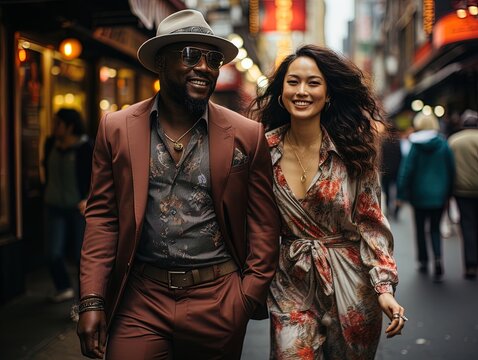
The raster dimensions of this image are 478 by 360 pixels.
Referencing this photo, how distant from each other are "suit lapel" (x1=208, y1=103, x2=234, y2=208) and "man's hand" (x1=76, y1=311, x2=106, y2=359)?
2.18ft

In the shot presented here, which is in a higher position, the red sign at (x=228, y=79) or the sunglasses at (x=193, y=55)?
the red sign at (x=228, y=79)

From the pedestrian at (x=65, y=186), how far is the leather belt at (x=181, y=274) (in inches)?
172

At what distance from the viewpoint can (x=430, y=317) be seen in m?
6.93

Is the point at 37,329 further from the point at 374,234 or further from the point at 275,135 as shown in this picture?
the point at 374,234

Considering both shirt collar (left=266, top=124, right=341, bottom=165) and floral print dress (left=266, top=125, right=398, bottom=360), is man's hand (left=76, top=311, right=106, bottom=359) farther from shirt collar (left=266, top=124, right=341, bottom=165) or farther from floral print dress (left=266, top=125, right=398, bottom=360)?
shirt collar (left=266, top=124, right=341, bottom=165)

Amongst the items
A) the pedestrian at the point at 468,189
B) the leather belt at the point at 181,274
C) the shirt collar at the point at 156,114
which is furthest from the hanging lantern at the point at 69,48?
the leather belt at the point at 181,274

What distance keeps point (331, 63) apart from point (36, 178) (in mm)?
6762

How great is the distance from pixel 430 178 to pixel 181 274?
6541 millimetres

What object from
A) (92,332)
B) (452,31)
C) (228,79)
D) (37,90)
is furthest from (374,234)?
(228,79)

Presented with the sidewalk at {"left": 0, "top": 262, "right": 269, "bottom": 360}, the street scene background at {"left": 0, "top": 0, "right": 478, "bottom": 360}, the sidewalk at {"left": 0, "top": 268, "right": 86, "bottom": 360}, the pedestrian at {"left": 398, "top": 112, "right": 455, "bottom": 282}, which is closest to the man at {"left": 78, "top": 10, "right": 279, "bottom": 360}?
the street scene background at {"left": 0, "top": 0, "right": 478, "bottom": 360}

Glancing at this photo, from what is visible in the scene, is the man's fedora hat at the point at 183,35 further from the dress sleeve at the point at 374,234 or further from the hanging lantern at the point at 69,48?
the hanging lantern at the point at 69,48

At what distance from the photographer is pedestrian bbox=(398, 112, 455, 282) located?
8.81m

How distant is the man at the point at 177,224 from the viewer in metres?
2.87

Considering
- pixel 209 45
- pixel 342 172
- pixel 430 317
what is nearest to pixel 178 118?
pixel 209 45
